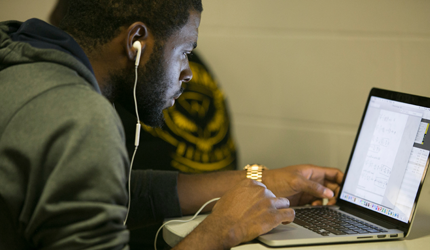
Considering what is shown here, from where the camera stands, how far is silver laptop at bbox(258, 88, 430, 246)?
826 mm

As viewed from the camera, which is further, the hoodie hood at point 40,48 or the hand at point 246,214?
the hand at point 246,214

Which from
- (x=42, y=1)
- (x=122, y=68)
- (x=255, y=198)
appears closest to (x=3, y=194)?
(x=122, y=68)

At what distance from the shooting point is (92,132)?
1.82 ft

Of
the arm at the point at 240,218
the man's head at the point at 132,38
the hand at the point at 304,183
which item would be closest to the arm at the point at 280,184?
the hand at the point at 304,183

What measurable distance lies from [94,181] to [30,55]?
0.28m

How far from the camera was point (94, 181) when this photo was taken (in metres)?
0.55

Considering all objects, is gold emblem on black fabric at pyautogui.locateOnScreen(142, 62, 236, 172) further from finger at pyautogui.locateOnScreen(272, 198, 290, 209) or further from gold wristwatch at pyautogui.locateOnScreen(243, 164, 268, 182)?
finger at pyautogui.locateOnScreen(272, 198, 290, 209)

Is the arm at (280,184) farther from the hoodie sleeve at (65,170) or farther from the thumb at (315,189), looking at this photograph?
the hoodie sleeve at (65,170)

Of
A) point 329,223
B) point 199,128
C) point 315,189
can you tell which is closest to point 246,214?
point 329,223

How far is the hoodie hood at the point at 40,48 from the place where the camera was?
662 mm

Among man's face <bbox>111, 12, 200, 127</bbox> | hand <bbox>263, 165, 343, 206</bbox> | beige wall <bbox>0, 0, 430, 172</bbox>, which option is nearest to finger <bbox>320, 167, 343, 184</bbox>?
hand <bbox>263, 165, 343, 206</bbox>

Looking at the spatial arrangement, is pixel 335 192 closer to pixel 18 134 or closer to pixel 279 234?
pixel 279 234

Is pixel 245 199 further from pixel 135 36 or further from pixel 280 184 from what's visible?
pixel 135 36

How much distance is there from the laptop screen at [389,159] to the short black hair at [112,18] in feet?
1.98
